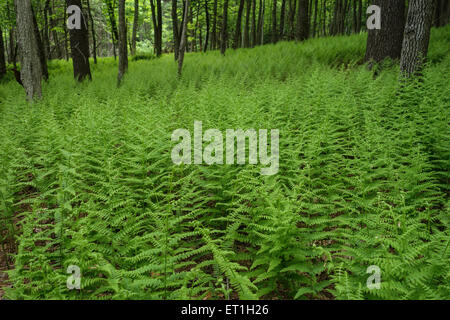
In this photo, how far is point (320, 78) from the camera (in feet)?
25.5

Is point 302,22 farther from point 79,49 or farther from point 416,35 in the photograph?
point 79,49

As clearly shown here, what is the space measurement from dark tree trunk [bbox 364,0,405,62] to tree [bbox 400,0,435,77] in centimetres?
161

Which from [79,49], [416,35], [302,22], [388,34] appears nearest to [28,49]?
[79,49]

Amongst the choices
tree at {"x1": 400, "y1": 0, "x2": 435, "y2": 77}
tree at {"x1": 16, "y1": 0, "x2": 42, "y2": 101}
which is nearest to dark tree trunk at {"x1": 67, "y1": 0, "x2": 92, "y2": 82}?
tree at {"x1": 16, "y1": 0, "x2": 42, "y2": 101}

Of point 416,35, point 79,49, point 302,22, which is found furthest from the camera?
point 302,22

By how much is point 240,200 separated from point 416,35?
22.6 feet

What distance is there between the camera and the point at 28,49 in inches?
322

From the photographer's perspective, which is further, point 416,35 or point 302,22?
point 302,22

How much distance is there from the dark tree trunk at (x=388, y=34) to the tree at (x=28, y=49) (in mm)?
10135

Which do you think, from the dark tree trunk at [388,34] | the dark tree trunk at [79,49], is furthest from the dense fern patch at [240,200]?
the dark tree trunk at [79,49]

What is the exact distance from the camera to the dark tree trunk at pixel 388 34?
27.8 ft

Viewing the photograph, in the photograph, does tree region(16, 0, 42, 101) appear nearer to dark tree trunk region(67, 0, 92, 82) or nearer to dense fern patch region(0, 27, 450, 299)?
dense fern patch region(0, 27, 450, 299)

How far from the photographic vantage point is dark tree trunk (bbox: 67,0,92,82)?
11.4 m
